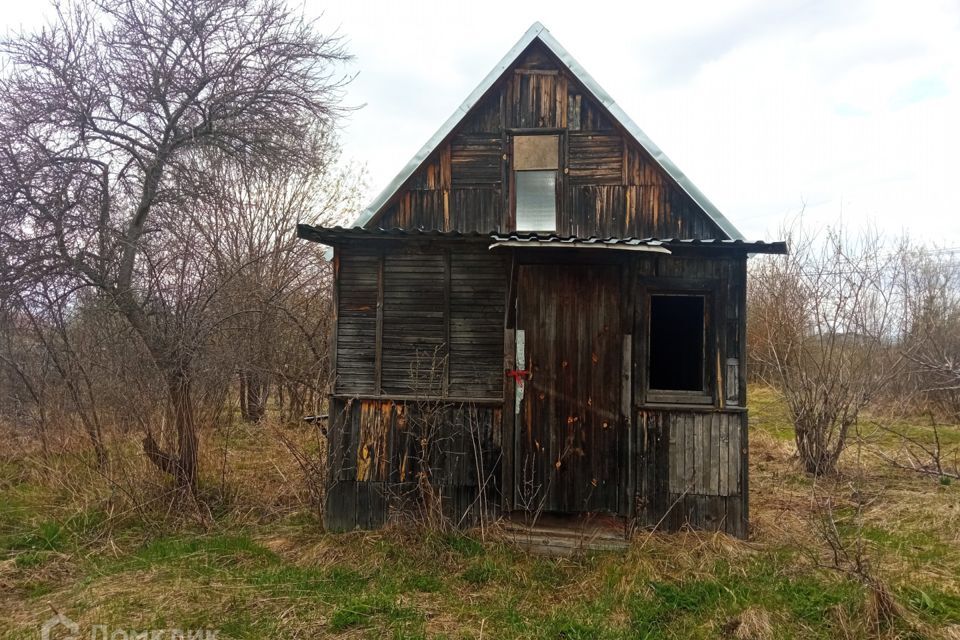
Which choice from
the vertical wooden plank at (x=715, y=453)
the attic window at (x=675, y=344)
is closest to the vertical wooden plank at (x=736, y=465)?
the vertical wooden plank at (x=715, y=453)

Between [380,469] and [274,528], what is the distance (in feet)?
5.06

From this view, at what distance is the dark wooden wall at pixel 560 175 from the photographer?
6.97 meters

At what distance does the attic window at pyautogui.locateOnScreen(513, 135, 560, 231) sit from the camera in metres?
7.10

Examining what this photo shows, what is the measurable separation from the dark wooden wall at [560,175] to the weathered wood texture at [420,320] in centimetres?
75

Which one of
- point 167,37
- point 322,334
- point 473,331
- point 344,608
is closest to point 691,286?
point 473,331

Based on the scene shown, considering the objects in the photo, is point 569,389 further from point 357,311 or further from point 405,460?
point 357,311

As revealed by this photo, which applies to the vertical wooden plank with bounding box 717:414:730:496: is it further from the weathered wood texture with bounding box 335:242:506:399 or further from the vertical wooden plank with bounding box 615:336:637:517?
the weathered wood texture with bounding box 335:242:506:399

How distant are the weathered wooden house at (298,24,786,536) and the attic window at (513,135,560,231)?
0.09 feet

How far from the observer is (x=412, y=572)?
529 centimetres

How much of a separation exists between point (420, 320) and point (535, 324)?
1.46 m

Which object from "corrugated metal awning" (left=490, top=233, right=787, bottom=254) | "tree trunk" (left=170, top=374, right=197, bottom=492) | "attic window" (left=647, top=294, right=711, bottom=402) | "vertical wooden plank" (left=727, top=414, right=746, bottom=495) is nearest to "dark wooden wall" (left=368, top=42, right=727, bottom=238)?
"corrugated metal awning" (left=490, top=233, right=787, bottom=254)

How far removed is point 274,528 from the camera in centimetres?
656

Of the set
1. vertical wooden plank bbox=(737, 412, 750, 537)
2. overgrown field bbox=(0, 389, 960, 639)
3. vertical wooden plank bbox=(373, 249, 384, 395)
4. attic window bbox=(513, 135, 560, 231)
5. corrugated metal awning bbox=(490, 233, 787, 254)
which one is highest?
attic window bbox=(513, 135, 560, 231)

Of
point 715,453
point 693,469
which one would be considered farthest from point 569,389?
point 715,453
